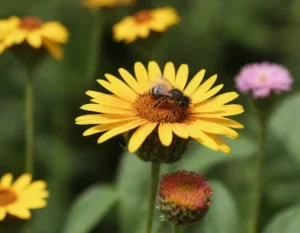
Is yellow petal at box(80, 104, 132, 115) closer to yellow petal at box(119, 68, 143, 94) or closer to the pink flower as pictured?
yellow petal at box(119, 68, 143, 94)

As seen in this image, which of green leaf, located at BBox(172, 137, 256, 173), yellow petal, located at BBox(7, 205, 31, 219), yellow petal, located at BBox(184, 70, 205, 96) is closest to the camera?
yellow petal, located at BBox(184, 70, 205, 96)

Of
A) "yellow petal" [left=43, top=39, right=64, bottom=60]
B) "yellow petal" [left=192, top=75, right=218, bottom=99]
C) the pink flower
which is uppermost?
"yellow petal" [left=43, top=39, right=64, bottom=60]

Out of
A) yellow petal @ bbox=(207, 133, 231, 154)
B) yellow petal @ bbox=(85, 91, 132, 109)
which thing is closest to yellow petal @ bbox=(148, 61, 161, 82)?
yellow petal @ bbox=(85, 91, 132, 109)

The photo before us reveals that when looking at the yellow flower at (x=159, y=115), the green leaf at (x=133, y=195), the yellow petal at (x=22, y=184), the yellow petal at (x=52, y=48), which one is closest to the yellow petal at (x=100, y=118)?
the yellow flower at (x=159, y=115)

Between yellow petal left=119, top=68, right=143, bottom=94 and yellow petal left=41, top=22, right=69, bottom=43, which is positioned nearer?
yellow petal left=119, top=68, right=143, bottom=94

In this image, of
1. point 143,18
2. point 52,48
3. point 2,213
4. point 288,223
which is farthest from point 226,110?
point 143,18

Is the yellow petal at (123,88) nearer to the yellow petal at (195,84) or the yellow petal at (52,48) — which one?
the yellow petal at (195,84)
